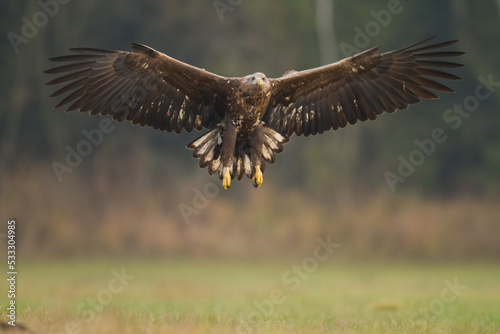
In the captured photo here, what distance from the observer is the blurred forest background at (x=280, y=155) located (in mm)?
18531

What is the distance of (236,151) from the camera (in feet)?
31.2

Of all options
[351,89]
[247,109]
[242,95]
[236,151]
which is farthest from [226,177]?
[351,89]

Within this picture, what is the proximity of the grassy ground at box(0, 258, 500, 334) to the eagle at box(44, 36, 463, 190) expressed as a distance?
5.77 feet

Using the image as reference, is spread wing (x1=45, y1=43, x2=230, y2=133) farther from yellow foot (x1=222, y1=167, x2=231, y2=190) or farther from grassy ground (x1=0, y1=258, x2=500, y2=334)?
grassy ground (x1=0, y1=258, x2=500, y2=334)

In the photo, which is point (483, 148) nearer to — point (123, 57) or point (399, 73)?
point (399, 73)

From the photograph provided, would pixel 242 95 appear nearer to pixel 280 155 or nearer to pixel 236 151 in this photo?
pixel 236 151

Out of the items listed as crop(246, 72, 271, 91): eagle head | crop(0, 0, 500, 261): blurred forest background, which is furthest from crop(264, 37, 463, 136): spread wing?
crop(0, 0, 500, 261): blurred forest background

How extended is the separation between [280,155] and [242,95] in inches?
488

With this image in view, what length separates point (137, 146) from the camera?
2147 centimetres

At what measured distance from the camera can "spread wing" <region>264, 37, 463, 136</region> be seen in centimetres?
941

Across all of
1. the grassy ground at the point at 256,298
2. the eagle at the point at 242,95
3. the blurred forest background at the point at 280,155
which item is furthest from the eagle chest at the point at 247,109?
the blurred forest background at the point at 280,155

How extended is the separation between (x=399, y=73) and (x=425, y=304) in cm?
321

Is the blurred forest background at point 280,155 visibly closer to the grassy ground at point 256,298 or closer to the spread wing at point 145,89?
the grassy ground at point 256,298

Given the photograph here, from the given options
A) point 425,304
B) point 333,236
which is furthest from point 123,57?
point 333,236
